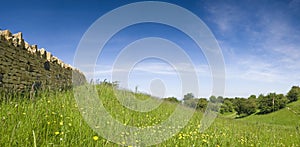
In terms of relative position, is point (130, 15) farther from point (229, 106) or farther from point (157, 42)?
point (229, 106)

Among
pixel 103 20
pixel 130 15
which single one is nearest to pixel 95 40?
pixel 103 20

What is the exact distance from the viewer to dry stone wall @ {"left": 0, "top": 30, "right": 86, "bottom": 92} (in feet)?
19.1

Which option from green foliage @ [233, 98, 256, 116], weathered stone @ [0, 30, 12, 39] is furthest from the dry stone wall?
green foliage @ [233, 98, 256, 116]

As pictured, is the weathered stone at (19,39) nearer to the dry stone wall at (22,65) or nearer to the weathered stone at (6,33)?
the dry stone wall at (22,65)

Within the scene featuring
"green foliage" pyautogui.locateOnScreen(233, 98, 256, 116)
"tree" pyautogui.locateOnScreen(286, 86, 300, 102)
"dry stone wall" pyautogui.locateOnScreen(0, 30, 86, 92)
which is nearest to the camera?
"dry stone wall" pyautogui.locateOnScreen(0, 30, 86, 92)

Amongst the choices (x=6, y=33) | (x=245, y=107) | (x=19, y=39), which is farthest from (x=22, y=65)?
(x=245, y=107)

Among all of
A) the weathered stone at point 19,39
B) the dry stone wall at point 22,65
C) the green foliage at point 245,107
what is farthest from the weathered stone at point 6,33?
the green foliage at point 245,107

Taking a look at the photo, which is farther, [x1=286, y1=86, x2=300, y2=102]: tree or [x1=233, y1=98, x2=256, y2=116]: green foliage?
[x1=233, y1=98, x2=256, y2=116]: green foliage

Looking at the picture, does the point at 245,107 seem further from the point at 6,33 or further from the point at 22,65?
the point at 6,33

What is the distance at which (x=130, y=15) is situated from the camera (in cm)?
515

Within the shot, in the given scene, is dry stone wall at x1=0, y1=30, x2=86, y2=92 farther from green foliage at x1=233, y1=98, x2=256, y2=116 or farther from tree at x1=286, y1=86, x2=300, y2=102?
green foliage at x1=233, y1=98, x2=256, y2=116

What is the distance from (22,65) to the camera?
6.71 meters

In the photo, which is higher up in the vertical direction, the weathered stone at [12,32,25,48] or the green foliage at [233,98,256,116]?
the weathered stone at [12,32,25,48]

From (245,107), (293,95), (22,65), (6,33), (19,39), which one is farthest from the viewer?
(245,107)
